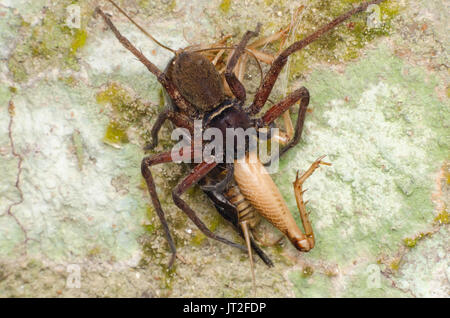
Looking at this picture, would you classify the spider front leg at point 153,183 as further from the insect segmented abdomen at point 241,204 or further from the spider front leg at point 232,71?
the spider front leg at point 232,71

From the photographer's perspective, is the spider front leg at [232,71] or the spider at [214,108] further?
the spider front leg at [232,71]

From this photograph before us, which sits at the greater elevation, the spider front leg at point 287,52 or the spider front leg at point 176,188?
the spider front leg at point 287,52

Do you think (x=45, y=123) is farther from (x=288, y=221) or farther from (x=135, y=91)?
(x=288, y=221)

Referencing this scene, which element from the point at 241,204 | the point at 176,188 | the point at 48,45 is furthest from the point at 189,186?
the point at 48,45

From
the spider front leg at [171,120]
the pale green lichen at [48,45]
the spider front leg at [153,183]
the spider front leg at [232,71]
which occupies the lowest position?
the spider front leg at [153,183]

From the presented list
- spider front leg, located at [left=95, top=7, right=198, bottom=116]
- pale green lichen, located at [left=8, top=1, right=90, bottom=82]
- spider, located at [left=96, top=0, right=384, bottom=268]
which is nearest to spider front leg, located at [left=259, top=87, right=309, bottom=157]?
spider, located at [left=96, top=0, right=384, bottom=268]

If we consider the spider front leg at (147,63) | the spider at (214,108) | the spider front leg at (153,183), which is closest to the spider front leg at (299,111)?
the spider at (214,108)

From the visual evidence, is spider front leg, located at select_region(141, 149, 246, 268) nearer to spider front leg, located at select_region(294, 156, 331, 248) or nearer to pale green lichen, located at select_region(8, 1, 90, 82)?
spider front leg, located at select_region(294, 156, 331, 248)
